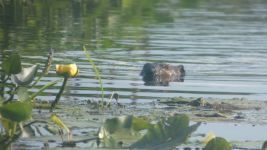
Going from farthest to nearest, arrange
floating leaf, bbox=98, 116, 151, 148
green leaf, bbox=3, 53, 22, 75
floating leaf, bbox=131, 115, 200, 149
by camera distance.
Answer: green leaf, bbox=3, 53, 22, 75
floating leaf, bbox=98, 116, 151, 148
floating leaf, bbox=131, 115, 200, 149

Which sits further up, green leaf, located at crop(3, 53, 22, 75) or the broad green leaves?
green leaf, located at crop(3, 53, 22, 75)

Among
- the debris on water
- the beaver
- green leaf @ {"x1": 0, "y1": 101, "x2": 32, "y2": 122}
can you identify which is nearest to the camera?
green leaf @ {"x1": 0, "y1": 101, "x2": 32, "y2": 122}

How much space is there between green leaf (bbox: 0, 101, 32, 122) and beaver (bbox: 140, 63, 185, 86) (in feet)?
22.8

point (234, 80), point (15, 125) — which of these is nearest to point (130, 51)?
point (234, 80)

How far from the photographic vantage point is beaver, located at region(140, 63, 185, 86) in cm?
1292

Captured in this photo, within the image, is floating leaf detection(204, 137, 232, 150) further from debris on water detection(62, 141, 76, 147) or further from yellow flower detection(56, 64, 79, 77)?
yellow flower detection(56, 64, 79, 77)

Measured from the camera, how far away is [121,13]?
29.5 m

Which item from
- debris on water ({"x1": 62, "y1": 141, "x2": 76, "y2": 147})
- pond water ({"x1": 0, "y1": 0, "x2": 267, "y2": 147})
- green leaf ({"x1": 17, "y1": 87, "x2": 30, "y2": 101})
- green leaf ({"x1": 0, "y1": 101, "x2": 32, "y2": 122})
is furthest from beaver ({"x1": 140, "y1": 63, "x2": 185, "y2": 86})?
green leaf ({"x1": 0, "y1": 101, "x2": 32, "y2": 122})

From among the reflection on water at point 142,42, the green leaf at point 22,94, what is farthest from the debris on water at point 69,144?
the reflection on water at point 142,42

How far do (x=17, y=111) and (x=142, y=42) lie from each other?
13.0m

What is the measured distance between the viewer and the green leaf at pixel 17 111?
5754 millimetres

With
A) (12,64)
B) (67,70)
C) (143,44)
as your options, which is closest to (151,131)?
(67,70)

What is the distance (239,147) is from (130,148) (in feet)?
4.28

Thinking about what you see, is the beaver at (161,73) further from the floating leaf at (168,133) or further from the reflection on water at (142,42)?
the floating leaf at (168,133)
